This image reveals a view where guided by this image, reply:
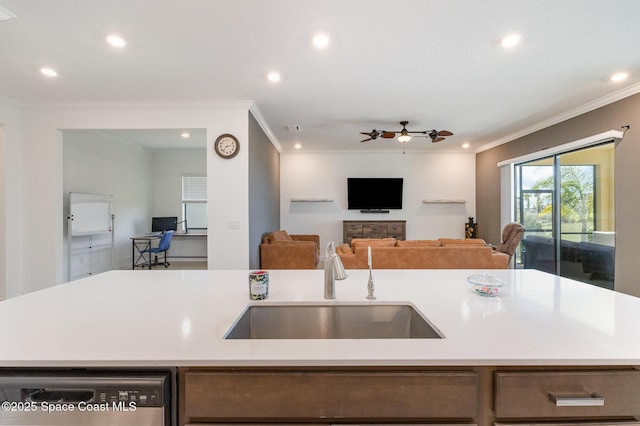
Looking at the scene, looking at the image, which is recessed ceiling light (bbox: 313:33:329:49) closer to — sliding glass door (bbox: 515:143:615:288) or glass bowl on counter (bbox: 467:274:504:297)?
glass bowl on counter (bbox: 467:274:504:297)

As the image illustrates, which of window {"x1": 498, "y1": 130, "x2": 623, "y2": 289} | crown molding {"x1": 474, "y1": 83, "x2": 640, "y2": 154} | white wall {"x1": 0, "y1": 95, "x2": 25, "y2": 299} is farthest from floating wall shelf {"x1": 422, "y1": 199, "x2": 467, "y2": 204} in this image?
white wall {"x1": 0, "y1": 95, "x2": 25, "y2": 299}

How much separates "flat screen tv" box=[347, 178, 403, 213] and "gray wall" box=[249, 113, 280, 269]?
1.91 metres

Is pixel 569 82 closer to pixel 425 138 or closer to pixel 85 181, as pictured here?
pixel 425 138

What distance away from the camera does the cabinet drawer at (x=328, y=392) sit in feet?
2.66

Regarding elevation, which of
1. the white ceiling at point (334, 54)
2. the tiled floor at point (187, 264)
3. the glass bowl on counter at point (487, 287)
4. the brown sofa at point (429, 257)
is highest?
the white ceiling at point (334, 54)

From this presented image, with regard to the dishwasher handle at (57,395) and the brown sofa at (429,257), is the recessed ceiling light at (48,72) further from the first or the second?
the brown sofa at (429,257)

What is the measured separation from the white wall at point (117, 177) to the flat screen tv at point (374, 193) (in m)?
4.90

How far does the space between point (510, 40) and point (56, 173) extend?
18.0 feet

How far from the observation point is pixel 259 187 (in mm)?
4684

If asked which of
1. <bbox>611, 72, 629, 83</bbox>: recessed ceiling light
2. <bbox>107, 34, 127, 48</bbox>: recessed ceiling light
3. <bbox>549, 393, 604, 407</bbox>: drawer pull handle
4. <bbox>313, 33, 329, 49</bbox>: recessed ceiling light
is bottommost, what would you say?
<bbox>549, 393, 604, 407</bbox>: drawer pull handle

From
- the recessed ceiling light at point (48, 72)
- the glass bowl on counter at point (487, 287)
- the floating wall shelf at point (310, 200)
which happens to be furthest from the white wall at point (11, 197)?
the glass bowl on counter at point (487, 287)

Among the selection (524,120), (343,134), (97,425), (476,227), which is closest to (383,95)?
(343,134)

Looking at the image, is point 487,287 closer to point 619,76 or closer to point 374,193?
point 619,76

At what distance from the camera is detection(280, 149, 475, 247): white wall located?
707cm
